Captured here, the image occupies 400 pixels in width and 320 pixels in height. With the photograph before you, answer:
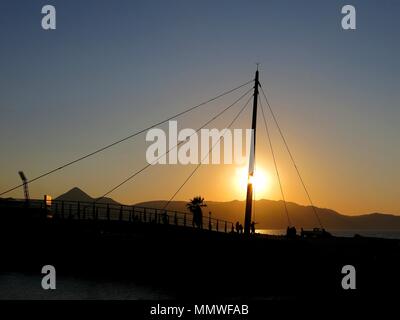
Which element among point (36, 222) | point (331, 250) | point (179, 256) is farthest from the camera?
point (36, 222)

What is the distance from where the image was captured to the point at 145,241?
55250 millimetres

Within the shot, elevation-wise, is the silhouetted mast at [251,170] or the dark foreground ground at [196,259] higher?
the silhouetted mast at [251,170]

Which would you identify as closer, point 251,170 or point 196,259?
point 251,170

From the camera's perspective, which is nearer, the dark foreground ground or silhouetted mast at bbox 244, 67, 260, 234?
the dark foreground ground

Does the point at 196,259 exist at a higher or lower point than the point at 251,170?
lower

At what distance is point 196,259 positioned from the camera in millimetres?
49781

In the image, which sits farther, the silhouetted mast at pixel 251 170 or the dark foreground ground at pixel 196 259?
the silhouetted mast at pixel 251 170

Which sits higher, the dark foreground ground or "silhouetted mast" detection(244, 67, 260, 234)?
"silhouetted mast" detection(244, 67, 260, 234)

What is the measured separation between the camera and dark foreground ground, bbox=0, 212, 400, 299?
123 ft

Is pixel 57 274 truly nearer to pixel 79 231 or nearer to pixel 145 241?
pixel 79 231

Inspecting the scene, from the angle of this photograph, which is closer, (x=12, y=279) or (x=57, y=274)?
(x=12, y=279)

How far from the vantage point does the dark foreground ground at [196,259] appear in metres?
Answer: 37.4
